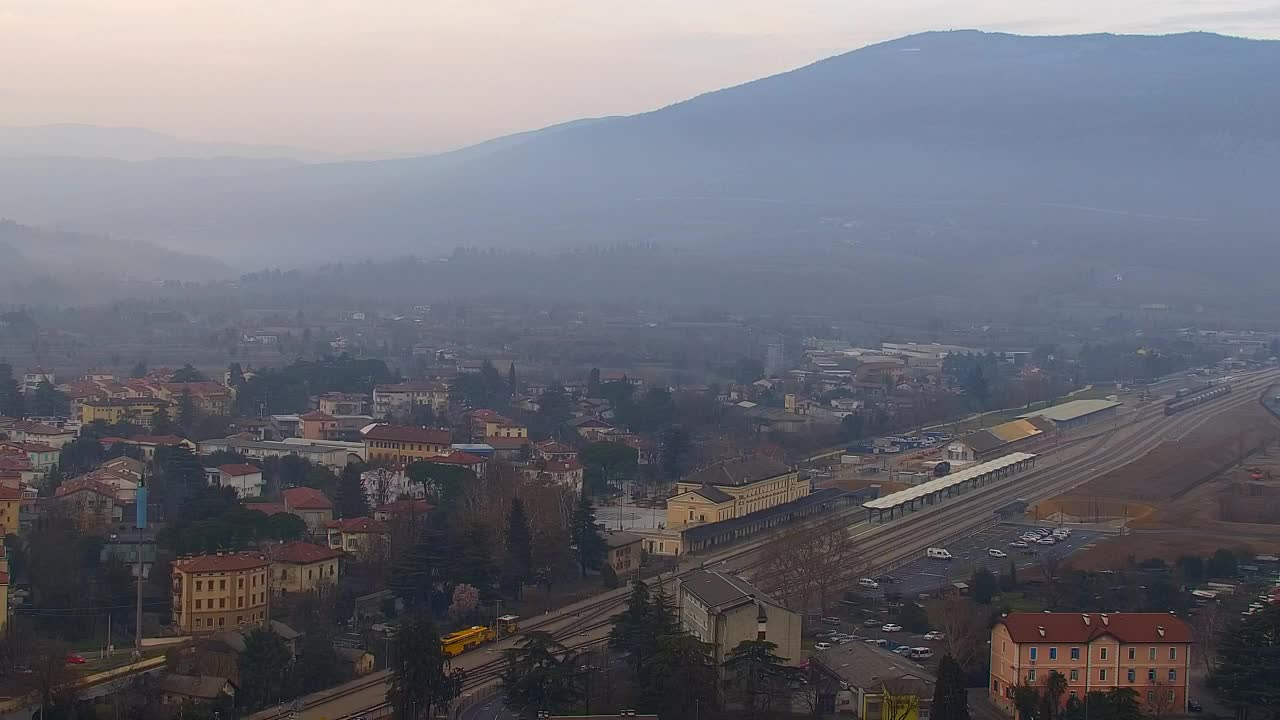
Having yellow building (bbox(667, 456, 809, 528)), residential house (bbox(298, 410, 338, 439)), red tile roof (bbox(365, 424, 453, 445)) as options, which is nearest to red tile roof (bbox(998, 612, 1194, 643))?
yellow building (bbox(667, 456, 809, 528))

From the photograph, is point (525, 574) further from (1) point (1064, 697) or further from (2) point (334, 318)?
(2) point (334, 318)

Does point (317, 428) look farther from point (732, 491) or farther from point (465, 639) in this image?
point (465, 639)

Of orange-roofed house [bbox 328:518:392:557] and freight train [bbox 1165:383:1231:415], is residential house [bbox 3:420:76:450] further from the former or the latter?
freight train [bbox 1165:383:1231:415]

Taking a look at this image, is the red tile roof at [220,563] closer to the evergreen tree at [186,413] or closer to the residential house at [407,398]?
the evergreen tree at [186,413]

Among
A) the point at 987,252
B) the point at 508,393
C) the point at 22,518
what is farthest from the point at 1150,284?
the point at 22,518

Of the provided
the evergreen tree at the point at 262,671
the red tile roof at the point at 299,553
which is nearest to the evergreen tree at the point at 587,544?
the red tile roof at the point at 299,553

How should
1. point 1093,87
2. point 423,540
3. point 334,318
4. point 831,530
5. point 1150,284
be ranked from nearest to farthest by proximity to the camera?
point 423,540, point 831,530, point 334,318, point 1150,284, point 1093,87

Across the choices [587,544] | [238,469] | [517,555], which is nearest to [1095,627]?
[517,555]
